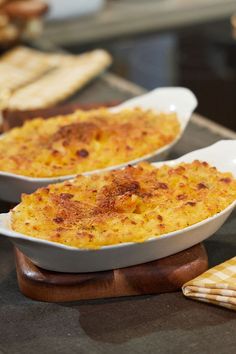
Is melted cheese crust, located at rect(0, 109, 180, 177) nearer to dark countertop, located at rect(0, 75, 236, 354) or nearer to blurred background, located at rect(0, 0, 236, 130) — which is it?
dark countertop, located at rect(0, 75, 236, 354)

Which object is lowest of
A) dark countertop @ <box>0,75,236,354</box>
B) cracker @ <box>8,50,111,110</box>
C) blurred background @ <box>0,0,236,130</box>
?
blurred background @ <box>0,0,236,130</box>

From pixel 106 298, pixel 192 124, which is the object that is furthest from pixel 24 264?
pixel 192 124

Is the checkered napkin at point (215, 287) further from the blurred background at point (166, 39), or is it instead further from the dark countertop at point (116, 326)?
the blurred background at point (166, 39)

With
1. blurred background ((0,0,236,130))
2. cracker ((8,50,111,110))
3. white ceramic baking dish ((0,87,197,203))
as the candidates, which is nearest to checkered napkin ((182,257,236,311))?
white ceramic baking dish ((0,87,197,203))

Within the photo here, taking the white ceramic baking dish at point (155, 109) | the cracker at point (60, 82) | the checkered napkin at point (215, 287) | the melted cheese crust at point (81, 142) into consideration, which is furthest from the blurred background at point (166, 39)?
the checkered napkin at point (215, 287)

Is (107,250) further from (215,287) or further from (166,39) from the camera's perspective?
(166,39)

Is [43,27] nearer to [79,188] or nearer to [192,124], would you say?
[192,124]

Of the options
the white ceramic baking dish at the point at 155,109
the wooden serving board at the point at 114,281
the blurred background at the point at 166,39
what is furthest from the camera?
the blurred background at the point at 166,39
